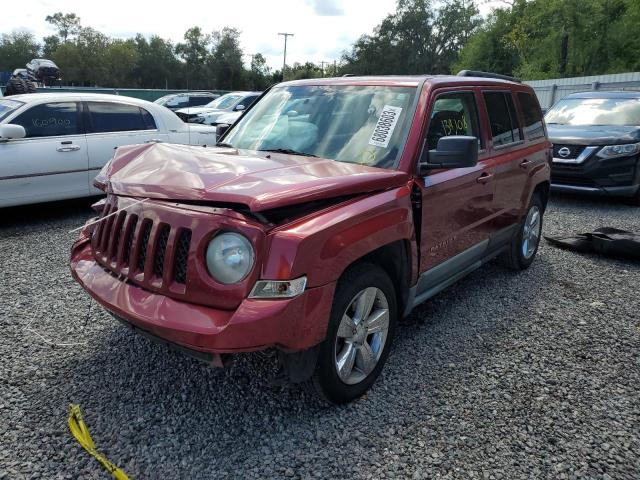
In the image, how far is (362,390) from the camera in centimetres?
285

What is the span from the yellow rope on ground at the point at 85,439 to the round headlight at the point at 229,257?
98 centimetres

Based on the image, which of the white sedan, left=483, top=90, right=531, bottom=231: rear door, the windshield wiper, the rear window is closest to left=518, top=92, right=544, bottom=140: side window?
left=483, top=90, right=531, bottom=231: rear door

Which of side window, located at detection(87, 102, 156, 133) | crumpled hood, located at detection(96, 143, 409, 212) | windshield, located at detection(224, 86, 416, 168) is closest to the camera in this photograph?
crumpled hood, located at detection(96, 143, 409, 212)

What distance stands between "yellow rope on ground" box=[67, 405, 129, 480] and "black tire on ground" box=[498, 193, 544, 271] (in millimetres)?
3992

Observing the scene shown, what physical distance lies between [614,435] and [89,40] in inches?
3297

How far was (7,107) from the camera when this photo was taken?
244 inches

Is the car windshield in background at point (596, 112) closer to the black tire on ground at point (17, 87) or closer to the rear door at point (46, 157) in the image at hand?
the rear door at point (46, 157)

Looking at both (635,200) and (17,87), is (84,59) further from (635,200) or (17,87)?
(635,200)

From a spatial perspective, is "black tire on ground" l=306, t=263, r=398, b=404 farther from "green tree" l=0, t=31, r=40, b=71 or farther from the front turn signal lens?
"green tree" l=0, t=31, r=40, b=71

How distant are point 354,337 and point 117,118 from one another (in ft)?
18.3

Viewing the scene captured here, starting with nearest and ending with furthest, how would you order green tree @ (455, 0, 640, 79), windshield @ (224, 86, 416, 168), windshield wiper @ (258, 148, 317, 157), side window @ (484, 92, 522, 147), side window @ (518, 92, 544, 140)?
windshield @ (224, 86, 416, 168) → windshield wiper @ (258, 148, 317, 157) → side window @ (484, 92, 522, 147) → side window @ (518, 92, 544, 140) → green tree @ (455, 0, 640, 79)

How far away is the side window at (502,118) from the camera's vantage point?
410 centimetres

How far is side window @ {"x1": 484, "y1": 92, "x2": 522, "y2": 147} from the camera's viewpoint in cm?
410

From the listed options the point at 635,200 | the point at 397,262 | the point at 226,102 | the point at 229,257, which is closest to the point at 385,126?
the point at 397,262
